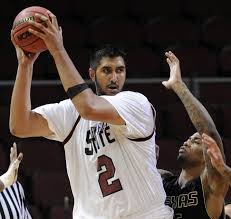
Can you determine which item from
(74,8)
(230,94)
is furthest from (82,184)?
(74,8)

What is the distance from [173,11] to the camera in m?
9.04

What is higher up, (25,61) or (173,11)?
(173,11)

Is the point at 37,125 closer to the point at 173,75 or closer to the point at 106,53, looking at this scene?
the point at 106,53

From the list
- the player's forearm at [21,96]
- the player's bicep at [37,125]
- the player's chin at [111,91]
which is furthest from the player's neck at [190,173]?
the player's forearm at [21,96]

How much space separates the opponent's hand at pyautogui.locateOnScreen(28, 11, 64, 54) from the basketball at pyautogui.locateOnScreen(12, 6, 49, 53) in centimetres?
3

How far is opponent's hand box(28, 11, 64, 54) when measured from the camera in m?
3.63

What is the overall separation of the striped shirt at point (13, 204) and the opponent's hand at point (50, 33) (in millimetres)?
2339

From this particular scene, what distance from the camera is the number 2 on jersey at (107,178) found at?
391 cm

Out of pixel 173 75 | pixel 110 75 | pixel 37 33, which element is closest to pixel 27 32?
pixel 37 33

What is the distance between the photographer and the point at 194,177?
194 inches

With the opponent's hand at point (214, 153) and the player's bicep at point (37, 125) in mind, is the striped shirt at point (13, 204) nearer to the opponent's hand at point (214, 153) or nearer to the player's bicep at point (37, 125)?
the player's bicep at point (37, 125)

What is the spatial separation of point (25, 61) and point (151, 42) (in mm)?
4695

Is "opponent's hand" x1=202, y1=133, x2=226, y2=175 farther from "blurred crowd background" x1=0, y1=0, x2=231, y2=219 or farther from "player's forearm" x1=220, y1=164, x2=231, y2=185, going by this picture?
"blurred crowd background" x1=0, y1=0, x2=231, y2=219

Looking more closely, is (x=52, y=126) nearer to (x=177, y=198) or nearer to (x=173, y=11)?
(x=177, y=198)
